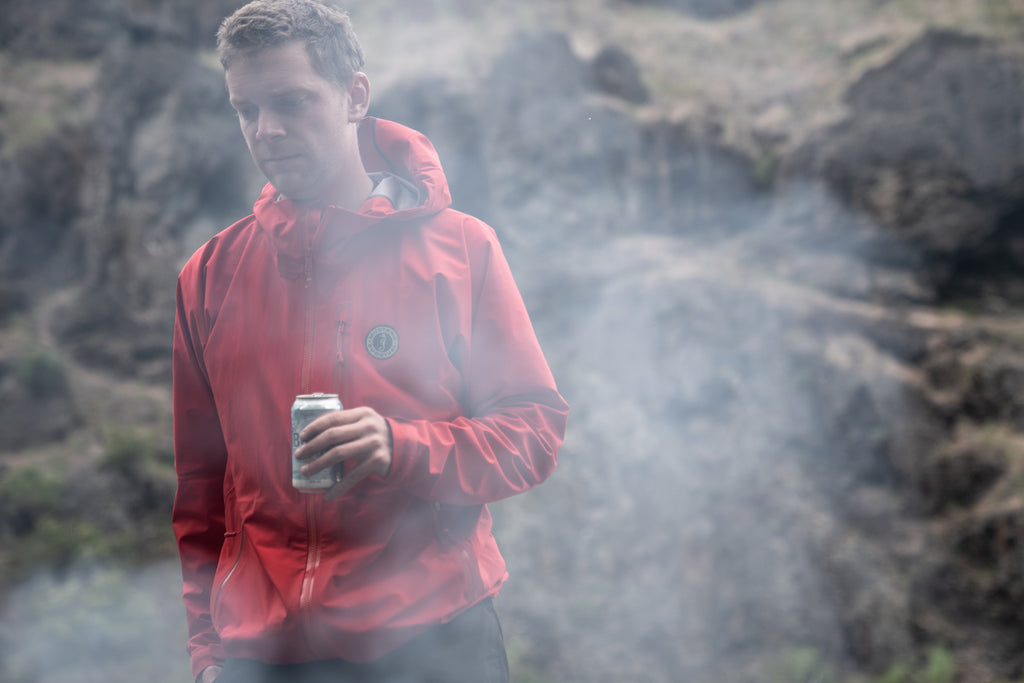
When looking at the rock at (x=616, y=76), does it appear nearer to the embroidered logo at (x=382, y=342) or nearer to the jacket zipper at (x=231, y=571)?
the embroidered logo at (x=382, y=342)

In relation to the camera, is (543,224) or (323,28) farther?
(543,224)

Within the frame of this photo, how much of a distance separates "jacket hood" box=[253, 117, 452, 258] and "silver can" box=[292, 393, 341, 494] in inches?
13.3

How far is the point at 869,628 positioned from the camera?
513 centimetres

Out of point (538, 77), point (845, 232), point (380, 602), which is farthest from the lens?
point (538, 77)

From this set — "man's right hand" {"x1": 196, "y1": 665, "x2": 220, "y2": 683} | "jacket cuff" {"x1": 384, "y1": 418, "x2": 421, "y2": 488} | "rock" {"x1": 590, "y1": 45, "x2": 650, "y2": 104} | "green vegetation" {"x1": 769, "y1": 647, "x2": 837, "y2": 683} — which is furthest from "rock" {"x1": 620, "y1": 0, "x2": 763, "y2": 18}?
"man's right hand" {"x1": 196, "y1": 665, "x2": 220, "y2": 683}

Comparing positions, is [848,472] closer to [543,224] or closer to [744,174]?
[744,174]

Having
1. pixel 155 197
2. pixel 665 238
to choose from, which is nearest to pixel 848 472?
pixel 665 238

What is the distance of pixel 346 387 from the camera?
4.10 feet

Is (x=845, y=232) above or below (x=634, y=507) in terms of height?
above

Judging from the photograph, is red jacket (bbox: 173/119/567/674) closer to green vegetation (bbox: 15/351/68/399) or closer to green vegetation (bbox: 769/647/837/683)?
green vegetation (bbox: 769/647/837/683)

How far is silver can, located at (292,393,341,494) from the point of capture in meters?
1.10

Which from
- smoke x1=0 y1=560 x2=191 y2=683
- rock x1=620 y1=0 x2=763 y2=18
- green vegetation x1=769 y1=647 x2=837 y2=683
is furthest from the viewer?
rock x1=620 y1=0 x2=763 y2=18

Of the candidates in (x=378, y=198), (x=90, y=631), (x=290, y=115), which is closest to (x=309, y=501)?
(x=378, y=198)

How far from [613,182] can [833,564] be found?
388cm
